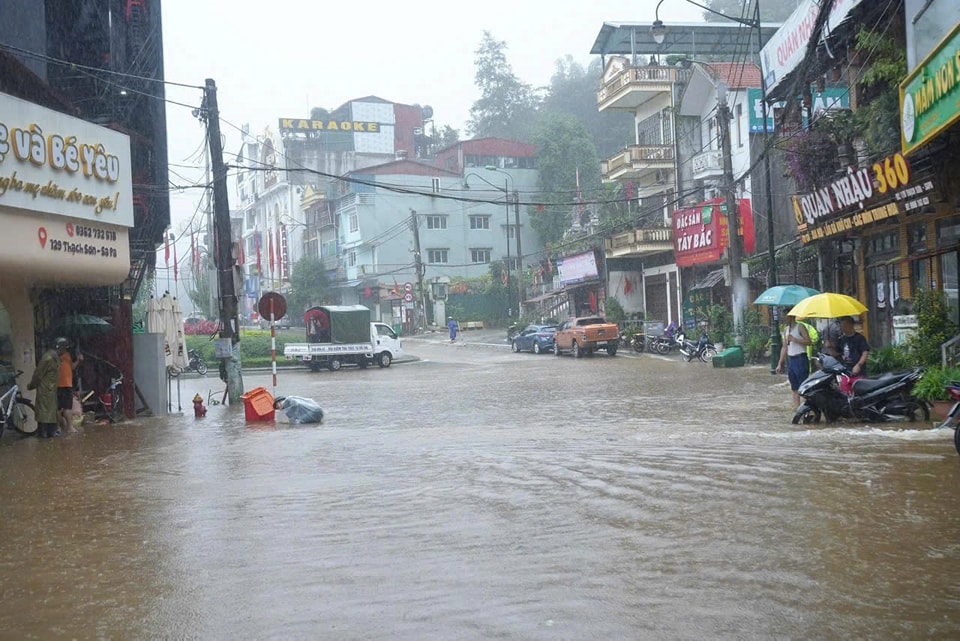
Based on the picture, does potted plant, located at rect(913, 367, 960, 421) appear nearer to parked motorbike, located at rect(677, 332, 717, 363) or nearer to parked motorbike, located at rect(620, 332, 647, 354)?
parked motorbike, located at rect(677, 332, 717, 363)

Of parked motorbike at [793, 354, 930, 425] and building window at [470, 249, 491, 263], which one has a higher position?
building window at [470, 249, 491, 263]

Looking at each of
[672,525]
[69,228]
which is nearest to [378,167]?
[69,228]

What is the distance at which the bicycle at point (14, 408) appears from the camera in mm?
16125

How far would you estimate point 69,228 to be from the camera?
1627 centimetres

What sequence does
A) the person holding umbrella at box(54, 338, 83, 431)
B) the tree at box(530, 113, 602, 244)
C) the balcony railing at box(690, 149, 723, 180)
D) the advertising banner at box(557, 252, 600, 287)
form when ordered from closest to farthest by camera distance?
the person holding umbrella at box(54, 338, 83, 431) → the balcony railing at box(690, 149, 723, 180) → the advertising banner at box(557, 252, 600, 287) → the tree at box(530, 113, 602, 244)

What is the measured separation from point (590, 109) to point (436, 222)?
23941 millimetres

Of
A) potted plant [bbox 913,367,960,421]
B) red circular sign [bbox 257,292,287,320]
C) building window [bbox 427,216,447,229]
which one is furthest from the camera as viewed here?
building window [bbox 427,216,447,229]

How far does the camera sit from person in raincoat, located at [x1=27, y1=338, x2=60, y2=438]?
52.8 ft

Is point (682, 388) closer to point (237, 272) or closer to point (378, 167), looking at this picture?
point (237, 272)

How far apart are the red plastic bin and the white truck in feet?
68.7

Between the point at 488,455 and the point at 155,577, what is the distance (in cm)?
589

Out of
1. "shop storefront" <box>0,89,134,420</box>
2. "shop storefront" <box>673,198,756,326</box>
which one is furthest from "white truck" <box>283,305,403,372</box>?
"shop storefront" <box>0,89,134,420</box>

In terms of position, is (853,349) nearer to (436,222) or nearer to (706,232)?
(706,232)

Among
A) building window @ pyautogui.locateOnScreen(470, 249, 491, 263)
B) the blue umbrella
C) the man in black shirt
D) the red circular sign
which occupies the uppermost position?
building window @ pyautogui.locateOnScreen(470, 249, 491, 263)
